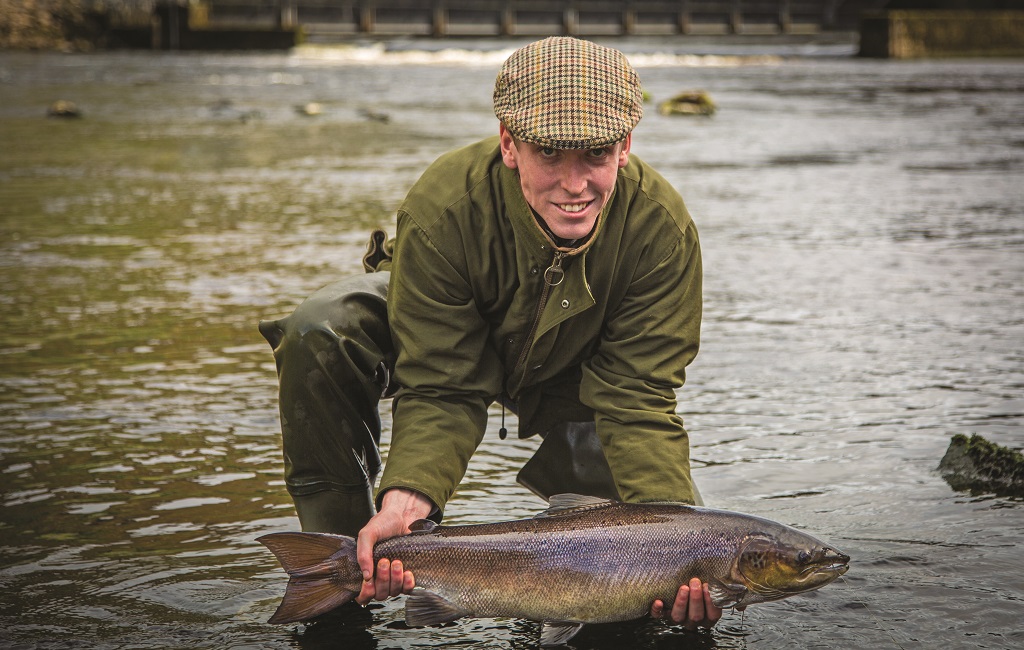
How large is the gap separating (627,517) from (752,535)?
0.29 m

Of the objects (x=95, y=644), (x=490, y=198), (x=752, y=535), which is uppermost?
(x=490, y=198)

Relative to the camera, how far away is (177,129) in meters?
17.8

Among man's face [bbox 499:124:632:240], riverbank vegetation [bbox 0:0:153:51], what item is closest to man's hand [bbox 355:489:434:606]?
man's face [bbox 499:124:632:240]

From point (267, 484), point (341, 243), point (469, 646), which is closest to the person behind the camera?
point (469, 646)

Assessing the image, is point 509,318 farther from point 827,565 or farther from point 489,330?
point 827,565

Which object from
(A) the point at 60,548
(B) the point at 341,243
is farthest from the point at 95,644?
(B) the point at 341,243

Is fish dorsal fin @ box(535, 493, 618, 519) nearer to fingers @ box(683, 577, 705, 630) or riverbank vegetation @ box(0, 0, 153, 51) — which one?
fingers @ box(683, 577, 705, 630)

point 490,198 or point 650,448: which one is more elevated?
point 490,198

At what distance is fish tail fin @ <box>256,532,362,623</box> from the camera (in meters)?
3.19

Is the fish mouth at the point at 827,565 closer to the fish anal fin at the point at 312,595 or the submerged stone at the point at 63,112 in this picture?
the fish anal fin at the point at 312,595

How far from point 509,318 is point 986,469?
1.94m

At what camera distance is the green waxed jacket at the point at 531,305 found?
3551 mm

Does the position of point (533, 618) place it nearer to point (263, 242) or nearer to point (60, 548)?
point (60, 548)

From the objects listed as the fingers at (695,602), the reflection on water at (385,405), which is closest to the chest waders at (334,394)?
the reflection on water at (385,405)
